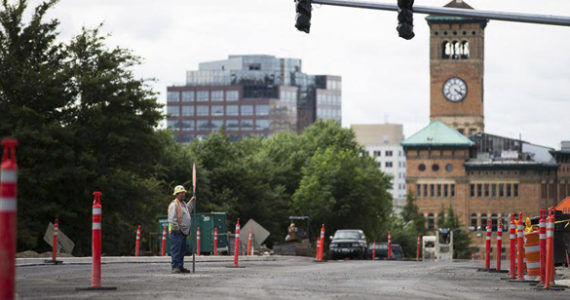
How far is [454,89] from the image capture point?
154250 millimetres

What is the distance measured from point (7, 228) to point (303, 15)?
15.5m

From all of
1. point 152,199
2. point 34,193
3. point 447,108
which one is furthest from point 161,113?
point 447,108

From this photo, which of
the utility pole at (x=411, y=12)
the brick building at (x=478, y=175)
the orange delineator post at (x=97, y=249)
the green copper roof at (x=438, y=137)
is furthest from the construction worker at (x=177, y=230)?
the green copper roof at (x=438, y=137)

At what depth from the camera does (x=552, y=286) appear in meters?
18.3

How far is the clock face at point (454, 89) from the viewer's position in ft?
506

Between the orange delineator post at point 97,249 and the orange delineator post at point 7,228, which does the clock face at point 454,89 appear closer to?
the orange delineator post at point 97,249

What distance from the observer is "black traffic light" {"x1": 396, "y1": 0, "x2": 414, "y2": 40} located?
2378cm

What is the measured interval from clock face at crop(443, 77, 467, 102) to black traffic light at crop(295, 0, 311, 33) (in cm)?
13111

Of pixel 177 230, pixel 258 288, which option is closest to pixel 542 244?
pixel 258 288

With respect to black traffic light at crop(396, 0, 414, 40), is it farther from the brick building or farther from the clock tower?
the clock tower

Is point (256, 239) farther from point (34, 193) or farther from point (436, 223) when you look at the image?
point (436, 223)

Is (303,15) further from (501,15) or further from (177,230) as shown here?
(177,230)

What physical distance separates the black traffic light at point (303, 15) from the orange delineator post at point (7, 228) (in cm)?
1488

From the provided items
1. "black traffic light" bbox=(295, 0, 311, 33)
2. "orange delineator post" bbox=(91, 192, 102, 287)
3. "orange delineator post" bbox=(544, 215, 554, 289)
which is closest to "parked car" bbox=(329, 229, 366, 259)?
"black traffic light" bbox=(295, 0, 311, 33)
